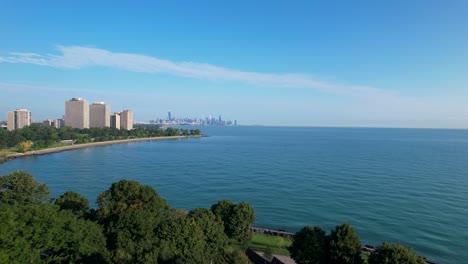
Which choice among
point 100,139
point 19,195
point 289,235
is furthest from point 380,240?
point 100,139

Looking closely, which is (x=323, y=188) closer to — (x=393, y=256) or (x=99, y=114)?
(x=393, y=256)

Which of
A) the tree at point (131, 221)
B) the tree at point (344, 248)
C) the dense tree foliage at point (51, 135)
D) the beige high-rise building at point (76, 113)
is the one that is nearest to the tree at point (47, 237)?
the tree at point (131, 221)

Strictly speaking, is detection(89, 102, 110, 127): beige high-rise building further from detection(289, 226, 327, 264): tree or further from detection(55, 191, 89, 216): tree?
detection(289, 226, 327, 264): tree

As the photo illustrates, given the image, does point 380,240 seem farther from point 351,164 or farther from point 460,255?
point 351,164

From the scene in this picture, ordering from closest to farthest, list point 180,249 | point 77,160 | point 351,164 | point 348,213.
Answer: point 180,249 → point 348,213 → point 351,164 → point 77,160

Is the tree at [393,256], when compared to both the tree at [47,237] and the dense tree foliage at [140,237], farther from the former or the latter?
the tree at [47,237]

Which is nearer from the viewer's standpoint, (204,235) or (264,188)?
(204,235)

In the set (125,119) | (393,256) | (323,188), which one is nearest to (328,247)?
(393,256)
